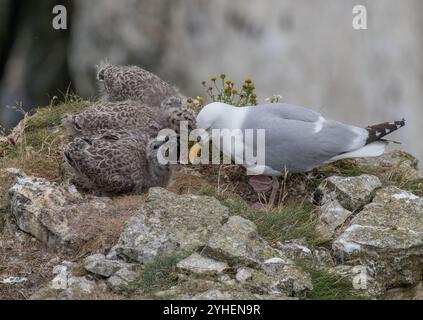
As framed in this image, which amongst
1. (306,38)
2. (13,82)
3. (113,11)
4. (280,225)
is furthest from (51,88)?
(280,225)

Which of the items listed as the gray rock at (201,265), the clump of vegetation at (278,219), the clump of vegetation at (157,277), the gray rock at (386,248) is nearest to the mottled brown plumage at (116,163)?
the clump of vegetation at (278,219)

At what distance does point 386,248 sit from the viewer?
5324mm

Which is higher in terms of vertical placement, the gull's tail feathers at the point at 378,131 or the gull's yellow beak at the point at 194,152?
the gull's tail feathers at the point at 378,131

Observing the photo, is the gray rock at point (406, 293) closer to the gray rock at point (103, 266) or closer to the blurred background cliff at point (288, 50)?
the gray rock at point (103, 266)

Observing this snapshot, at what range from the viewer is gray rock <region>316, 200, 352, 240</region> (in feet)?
18.9

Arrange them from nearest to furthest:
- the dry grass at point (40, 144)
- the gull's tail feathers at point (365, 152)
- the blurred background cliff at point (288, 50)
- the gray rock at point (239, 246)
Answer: the gray rock at point (239, 246) → the gull's tail feathers at point (365, 152) → the dry grass at point (40, 144) → the blurred background cliff at point (288, 50)

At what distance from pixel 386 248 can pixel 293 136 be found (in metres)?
1.30

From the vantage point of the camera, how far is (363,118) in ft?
29.6

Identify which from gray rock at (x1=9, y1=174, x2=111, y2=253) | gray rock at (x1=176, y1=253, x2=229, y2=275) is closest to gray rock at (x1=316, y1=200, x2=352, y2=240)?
gray rock at (x1=176, y1=253, x2=229, y2=275)

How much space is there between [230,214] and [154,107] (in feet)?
5.43

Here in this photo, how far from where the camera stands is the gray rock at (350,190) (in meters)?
5.96

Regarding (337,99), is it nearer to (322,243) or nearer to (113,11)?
(113,11)

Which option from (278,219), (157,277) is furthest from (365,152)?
(157,277)

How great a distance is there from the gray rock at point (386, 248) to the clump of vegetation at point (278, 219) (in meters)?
0.32
